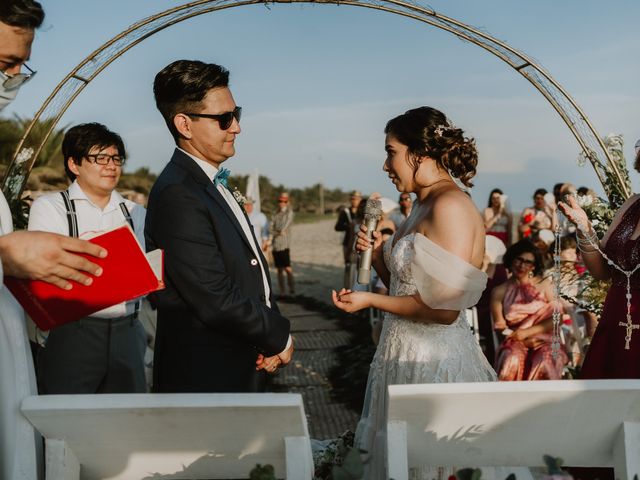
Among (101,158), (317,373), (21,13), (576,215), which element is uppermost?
(21,13)

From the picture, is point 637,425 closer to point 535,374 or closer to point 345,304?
point 345,304

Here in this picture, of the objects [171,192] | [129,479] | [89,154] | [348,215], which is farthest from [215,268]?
[348,215]

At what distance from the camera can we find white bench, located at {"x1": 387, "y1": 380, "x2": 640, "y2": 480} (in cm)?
190

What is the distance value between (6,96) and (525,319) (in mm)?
5180

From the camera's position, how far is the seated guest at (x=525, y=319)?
6.12 metres

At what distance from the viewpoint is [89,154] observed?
13.1 feet

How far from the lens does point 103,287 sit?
2014mm

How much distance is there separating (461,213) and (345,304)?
2.05 ft

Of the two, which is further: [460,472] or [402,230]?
[402,230]

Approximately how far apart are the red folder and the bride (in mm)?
1167

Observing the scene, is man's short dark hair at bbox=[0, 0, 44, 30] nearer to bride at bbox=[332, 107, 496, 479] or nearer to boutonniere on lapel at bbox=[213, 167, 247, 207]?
boutonniere on lapel at bbox=[213, 167, 247, 207]

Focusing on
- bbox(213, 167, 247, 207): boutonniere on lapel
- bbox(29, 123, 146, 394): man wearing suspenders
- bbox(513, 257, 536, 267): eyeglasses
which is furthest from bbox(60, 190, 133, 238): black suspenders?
bbox(513, 257, 536, 267): eyeglasses

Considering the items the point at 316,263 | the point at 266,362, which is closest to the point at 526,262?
the point at 266,362

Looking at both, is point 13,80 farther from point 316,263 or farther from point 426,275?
point 316,263
